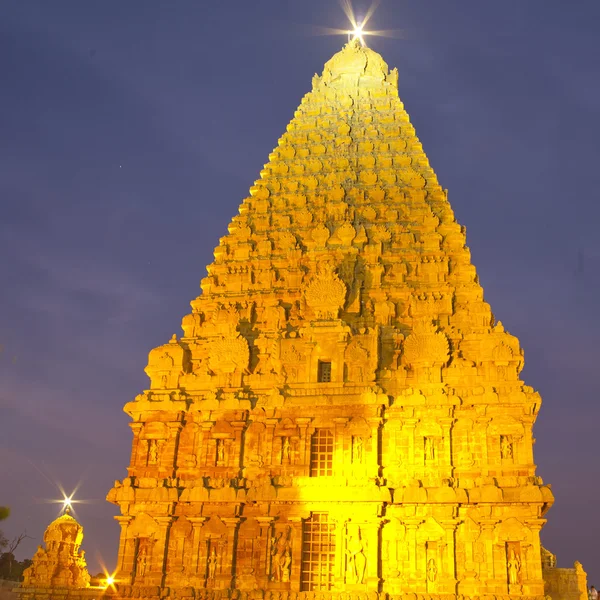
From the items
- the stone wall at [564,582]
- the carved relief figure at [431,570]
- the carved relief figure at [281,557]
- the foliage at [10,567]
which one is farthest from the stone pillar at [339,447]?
the foliage at [10,567]

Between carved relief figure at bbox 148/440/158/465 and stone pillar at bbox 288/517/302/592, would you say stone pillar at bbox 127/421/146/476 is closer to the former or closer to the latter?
carved relief figure at bbox 148/440/158/465

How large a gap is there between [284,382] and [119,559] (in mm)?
9716

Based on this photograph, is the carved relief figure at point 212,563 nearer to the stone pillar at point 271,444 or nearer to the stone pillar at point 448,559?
the stone pillar at point 271,444

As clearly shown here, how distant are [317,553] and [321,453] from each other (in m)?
3.87

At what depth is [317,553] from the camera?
3020cm

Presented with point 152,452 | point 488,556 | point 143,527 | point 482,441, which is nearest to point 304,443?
point 152,452

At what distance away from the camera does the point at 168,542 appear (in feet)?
103

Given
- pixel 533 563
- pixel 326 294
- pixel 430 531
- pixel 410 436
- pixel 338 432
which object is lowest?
pixel 533 563

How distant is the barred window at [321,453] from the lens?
104ft

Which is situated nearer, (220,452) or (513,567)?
(513,567)

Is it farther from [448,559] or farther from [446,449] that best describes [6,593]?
[446,449]

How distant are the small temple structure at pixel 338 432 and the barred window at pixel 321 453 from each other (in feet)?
0.20

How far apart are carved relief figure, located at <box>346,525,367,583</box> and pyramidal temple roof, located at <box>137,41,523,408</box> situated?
20.0ft

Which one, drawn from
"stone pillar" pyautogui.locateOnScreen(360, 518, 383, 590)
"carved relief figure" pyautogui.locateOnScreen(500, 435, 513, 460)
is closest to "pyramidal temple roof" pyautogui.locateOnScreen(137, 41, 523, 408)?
"carved relief figure" pyautogui.locateOnScreen(500, 435, 513, 460)
